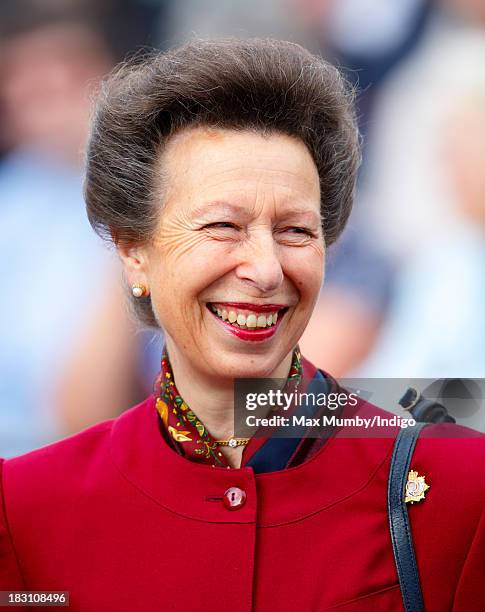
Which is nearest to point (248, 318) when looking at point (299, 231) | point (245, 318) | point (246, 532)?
point (245, 318)

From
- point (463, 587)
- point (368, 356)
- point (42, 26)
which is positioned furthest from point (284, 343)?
point (42, 26)

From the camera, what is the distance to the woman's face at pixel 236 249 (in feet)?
6.63

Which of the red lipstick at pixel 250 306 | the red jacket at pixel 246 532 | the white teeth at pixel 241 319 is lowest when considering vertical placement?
the red jacket at pixel 246 532

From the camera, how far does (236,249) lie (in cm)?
202

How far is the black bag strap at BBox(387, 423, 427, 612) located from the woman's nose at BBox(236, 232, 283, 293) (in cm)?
45

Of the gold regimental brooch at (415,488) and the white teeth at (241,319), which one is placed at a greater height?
the white teeth at (241,319)

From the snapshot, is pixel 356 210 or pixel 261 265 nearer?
pixel 261 265

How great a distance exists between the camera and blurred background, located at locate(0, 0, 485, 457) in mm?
3883

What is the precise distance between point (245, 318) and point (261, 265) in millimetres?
132

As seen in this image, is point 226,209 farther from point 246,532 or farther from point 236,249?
point 246,532

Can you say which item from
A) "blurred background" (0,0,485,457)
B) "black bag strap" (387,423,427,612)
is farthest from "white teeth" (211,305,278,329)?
"blurred background" (0,0,485,457)

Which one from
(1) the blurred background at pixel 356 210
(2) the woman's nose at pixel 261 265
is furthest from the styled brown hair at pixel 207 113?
(1) the blurred background at pixel 356 210

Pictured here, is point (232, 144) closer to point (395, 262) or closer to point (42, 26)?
point (395, 262)

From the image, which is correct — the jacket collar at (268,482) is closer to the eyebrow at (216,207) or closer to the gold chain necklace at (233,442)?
the gold chain necklace at (233,442)
